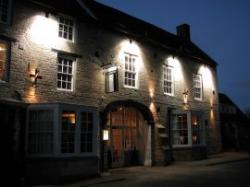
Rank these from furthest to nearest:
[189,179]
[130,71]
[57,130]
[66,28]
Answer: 1. [130,71]
2. [66,28]
3. [189,179]
4. [57,130]

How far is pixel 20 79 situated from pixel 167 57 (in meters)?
11.1

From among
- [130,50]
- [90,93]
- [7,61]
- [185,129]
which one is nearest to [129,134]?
[185,129]

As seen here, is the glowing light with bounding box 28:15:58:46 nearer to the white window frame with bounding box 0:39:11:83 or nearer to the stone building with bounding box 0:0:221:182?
the stone building with bounding box 0:0:221:182

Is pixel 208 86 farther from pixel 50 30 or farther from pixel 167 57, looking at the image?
pixel 50 30

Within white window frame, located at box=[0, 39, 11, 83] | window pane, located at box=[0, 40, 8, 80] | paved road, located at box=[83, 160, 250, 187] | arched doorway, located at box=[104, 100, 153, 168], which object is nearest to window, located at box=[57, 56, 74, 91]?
white window frame, located at box=[0, 39, 11, 83]

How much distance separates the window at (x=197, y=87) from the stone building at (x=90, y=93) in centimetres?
8

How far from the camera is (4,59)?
13156mm

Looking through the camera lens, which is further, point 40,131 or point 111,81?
point 111,81

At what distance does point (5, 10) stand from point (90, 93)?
561cm

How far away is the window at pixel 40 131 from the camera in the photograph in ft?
43.3

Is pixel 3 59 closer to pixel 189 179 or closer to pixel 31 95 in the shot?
pixel 31 95

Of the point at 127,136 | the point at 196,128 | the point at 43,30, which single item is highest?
the point at 43,30

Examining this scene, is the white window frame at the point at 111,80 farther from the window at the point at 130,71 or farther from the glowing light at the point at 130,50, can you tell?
the window at the point at 130,71

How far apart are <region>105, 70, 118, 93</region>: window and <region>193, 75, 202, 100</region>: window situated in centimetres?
938
